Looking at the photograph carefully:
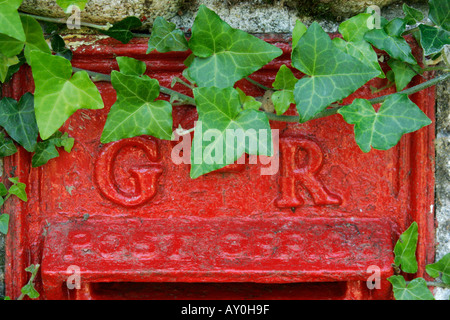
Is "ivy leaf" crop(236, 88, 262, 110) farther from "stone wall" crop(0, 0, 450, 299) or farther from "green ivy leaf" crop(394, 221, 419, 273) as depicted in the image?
"green ivy leaf" crop(394, 221, 419, 273)

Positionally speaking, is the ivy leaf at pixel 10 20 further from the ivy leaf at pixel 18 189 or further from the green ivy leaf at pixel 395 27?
the green ivy leaf at pixel 395 27

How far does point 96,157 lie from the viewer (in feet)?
3.41

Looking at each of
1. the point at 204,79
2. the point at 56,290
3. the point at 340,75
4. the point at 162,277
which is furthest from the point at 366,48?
the point at 56,290

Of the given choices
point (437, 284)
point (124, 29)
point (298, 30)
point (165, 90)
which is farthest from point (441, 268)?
point (124, 29)

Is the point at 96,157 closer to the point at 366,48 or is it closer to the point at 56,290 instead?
the point at 56,290

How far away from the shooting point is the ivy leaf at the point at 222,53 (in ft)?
2.78

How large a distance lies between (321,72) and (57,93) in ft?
1.66

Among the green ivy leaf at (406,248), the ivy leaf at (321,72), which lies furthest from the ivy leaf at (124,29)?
the green ivy leaf at (406,248)

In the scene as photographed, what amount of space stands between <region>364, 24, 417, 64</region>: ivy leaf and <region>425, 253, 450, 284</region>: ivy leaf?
17.1 inches

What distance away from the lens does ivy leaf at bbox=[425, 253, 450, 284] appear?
96cm

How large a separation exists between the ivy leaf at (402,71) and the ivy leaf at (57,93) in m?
0.63

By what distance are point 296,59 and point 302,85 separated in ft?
0.17

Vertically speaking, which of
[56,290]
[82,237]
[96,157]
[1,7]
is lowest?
[56,290]

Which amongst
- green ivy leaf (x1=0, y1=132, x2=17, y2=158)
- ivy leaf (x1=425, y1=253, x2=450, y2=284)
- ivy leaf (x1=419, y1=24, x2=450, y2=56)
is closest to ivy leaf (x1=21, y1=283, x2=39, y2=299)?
green ivy leaf (x1=0, y1=132, x2=17, y2=158)
